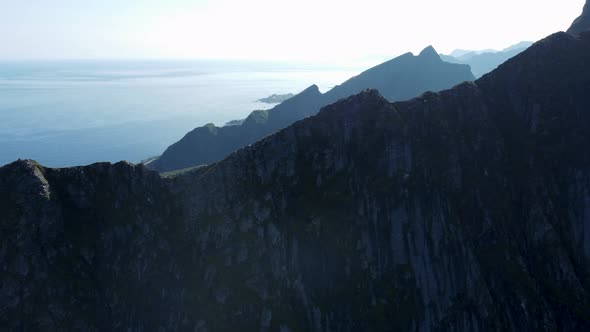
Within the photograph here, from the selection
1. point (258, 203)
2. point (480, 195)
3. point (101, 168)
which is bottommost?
point (480, 195)

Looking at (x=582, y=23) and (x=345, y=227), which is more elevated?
(x=582, y=23)

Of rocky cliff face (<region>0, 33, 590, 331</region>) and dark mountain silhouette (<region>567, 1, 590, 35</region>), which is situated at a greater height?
dark mountain silhouette (<region>567, 1, 590, 35</region>)

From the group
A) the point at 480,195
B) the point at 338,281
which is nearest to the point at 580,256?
the point at 480,195

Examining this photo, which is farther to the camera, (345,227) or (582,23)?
(582,23)

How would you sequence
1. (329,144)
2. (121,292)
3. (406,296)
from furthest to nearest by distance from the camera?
(329,144) < (121,292) < (406,296)

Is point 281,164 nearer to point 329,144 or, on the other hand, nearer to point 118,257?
point 329,144

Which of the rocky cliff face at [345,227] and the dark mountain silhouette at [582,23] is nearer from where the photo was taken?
the rocky cliff face at [345,227]

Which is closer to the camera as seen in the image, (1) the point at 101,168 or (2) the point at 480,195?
(2) the point at 480,195

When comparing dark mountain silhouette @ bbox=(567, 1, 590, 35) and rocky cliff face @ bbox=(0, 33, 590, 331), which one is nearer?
rocky cliff face @ bbox=(0, 33, 590, 331)
